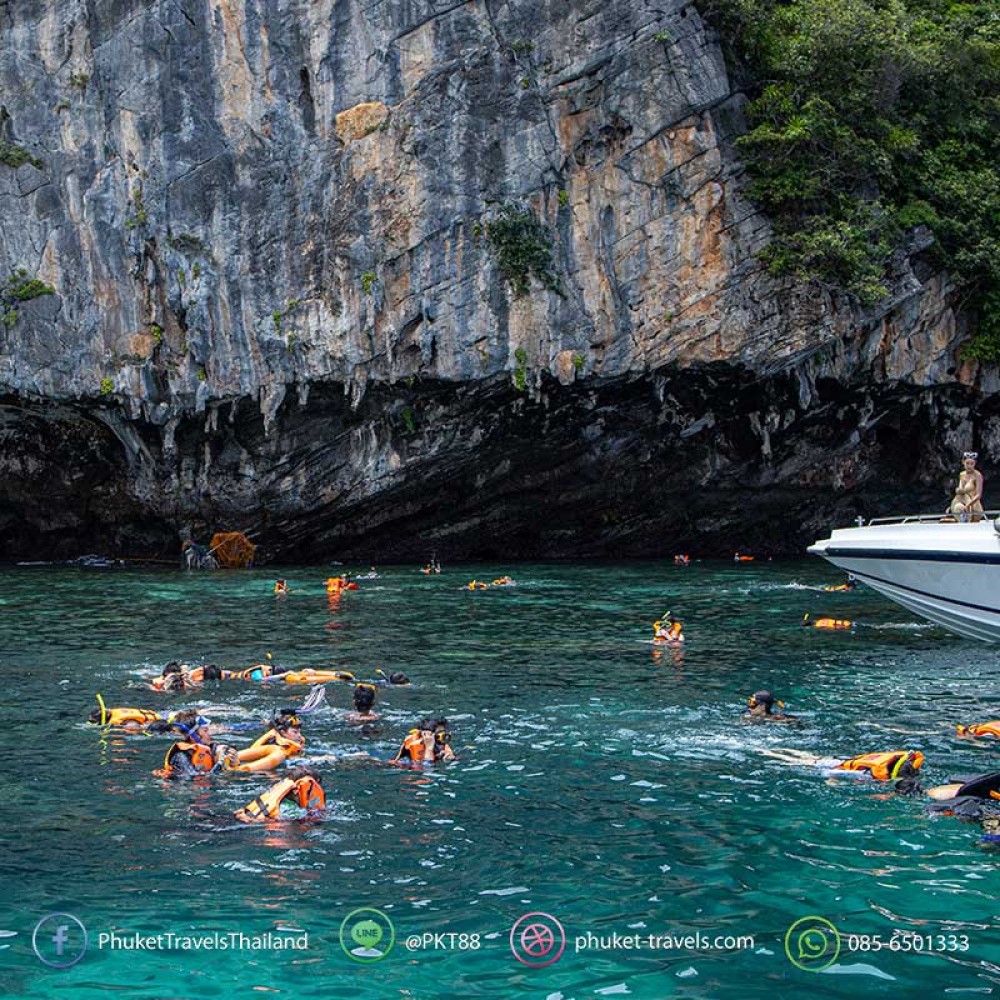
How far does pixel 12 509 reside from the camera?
36625mm

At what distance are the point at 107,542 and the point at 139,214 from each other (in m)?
12.3

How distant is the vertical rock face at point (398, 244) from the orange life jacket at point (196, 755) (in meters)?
19.0

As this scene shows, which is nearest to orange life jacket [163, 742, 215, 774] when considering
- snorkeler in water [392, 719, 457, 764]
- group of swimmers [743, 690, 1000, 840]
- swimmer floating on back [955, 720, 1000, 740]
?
snorkeler in water [392, 719, 457, 764]

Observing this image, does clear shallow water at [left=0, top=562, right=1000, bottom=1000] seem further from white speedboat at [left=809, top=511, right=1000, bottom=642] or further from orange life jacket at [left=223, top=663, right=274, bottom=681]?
white speedboat at [left=809, top=511, right=1000, bottom=642]

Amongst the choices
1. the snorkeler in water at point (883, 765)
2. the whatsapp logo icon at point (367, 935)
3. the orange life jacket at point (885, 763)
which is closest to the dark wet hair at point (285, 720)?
the whatsapp logo icon at point (367, 935)

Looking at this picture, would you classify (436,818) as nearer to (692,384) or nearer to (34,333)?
(692,384)

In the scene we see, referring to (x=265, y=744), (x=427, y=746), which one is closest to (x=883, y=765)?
(x=427, y=746)

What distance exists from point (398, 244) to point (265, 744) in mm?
19560

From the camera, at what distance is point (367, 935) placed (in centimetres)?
733

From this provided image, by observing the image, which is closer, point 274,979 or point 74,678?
point 274,979

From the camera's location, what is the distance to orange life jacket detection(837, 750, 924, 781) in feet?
34.7

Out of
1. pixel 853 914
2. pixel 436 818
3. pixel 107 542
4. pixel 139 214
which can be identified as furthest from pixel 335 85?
pixel 853 914

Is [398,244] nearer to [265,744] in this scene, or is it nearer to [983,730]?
[265,744]

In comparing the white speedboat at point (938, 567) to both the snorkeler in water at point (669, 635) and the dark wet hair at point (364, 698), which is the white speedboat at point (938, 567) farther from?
the dark wet hair at point (364, 698)
